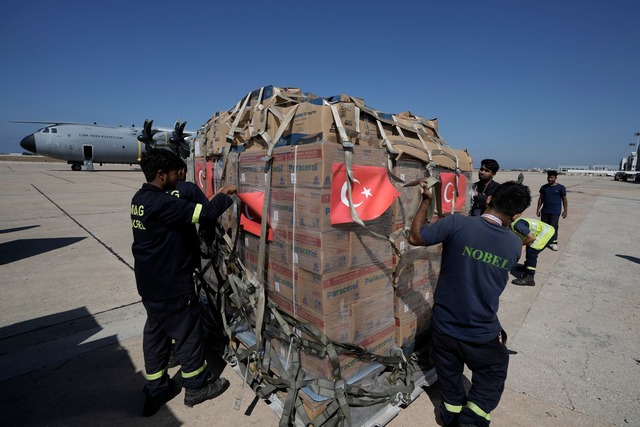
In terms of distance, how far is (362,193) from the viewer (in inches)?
92.3

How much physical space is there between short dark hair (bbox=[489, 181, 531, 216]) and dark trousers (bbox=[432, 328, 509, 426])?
3.08 ft

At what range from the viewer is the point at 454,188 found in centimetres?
336

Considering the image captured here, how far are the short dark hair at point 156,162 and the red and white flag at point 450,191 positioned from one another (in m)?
2.55

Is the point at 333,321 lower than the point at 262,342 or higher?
higher

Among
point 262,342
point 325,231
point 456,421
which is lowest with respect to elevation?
point 456,421

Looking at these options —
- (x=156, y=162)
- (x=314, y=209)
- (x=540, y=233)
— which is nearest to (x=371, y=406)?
(x=314, y=209)

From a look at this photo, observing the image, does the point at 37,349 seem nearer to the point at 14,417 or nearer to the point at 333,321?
the point at 14,417

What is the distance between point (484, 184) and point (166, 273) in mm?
4970

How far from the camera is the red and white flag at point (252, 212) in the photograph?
261cm

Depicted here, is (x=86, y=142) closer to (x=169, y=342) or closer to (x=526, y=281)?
(x=169, y=342)

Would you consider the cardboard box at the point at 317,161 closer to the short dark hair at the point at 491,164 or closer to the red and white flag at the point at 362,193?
the red and white flag at the point at 362,193

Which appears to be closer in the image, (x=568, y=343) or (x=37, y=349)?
(x=37, y=349)

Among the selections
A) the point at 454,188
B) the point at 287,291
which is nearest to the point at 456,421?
the point at 287,291

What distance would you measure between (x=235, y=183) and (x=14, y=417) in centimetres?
259
